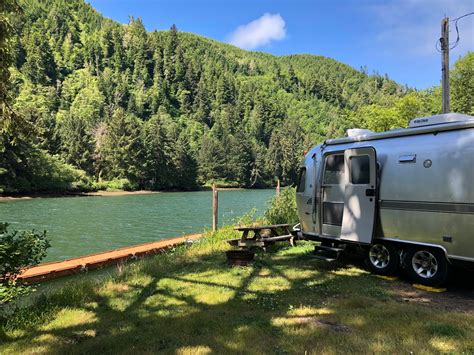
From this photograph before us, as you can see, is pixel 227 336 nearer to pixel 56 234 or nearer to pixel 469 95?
pixel 56 234

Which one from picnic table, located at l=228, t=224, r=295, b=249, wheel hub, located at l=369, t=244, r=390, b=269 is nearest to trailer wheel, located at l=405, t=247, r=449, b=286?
wheel hub, located at l=369, t=244, r=390, b=269

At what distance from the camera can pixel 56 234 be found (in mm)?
23906

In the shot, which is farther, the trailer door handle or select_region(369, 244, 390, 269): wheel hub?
select_region(369, 244, 390, 269): wheel hub

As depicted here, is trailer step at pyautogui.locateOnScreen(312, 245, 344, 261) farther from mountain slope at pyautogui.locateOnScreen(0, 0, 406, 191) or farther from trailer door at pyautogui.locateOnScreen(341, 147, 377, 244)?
mountain slope at pyautogui.locateOnScreen(0, 0, 406, 191)

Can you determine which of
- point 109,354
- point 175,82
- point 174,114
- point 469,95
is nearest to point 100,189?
point 469,95

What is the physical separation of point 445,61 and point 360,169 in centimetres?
850

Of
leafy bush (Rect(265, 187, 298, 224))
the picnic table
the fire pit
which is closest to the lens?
the fire pit

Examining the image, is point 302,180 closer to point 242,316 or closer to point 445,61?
point 242,316

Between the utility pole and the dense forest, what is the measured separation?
41.5ft

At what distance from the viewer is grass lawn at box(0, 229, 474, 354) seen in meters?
4.93

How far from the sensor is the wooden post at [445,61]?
46.8 feet

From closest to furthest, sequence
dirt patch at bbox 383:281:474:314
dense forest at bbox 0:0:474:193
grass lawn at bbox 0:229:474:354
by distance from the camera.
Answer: grass lawn at bbox 0:229:474:354 → dirt patch at bbox 383:281:474:314 → dense forest at bbox 0:0:474:193

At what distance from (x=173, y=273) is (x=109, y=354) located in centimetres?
458

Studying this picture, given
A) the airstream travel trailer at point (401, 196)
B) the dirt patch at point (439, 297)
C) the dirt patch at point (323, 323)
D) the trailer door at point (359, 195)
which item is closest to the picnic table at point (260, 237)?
the airstream travel trailer at point (401, 196)
